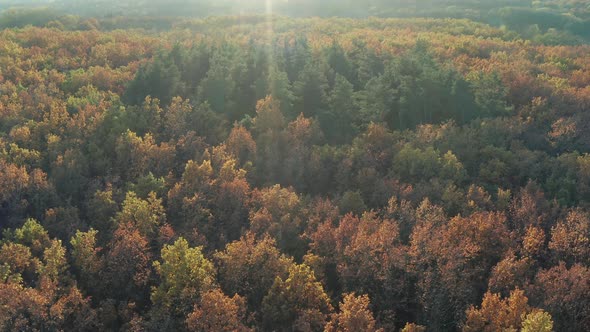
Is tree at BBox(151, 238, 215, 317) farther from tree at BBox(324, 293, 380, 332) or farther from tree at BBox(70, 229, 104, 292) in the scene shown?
tree at BBox(324, 293, 380, 332)

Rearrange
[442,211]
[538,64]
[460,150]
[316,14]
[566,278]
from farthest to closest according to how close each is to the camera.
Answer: [316,14] → [538,64] → [460,150] → [442,211] → [566,278]

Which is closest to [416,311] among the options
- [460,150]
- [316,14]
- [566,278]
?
[566,278]

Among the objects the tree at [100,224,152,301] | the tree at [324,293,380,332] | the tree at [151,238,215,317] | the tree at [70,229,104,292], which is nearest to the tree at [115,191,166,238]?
the tree at [100,224,152,301]

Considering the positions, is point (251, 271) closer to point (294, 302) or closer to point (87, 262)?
point (294, 302)

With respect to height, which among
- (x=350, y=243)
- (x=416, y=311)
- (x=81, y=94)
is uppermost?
(x=81, y=94)

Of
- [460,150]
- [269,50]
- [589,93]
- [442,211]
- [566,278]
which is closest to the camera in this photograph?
[566,278]

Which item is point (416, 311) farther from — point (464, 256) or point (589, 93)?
point (589, 93)

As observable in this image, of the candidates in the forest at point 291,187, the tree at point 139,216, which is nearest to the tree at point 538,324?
the forest at point 291,187
